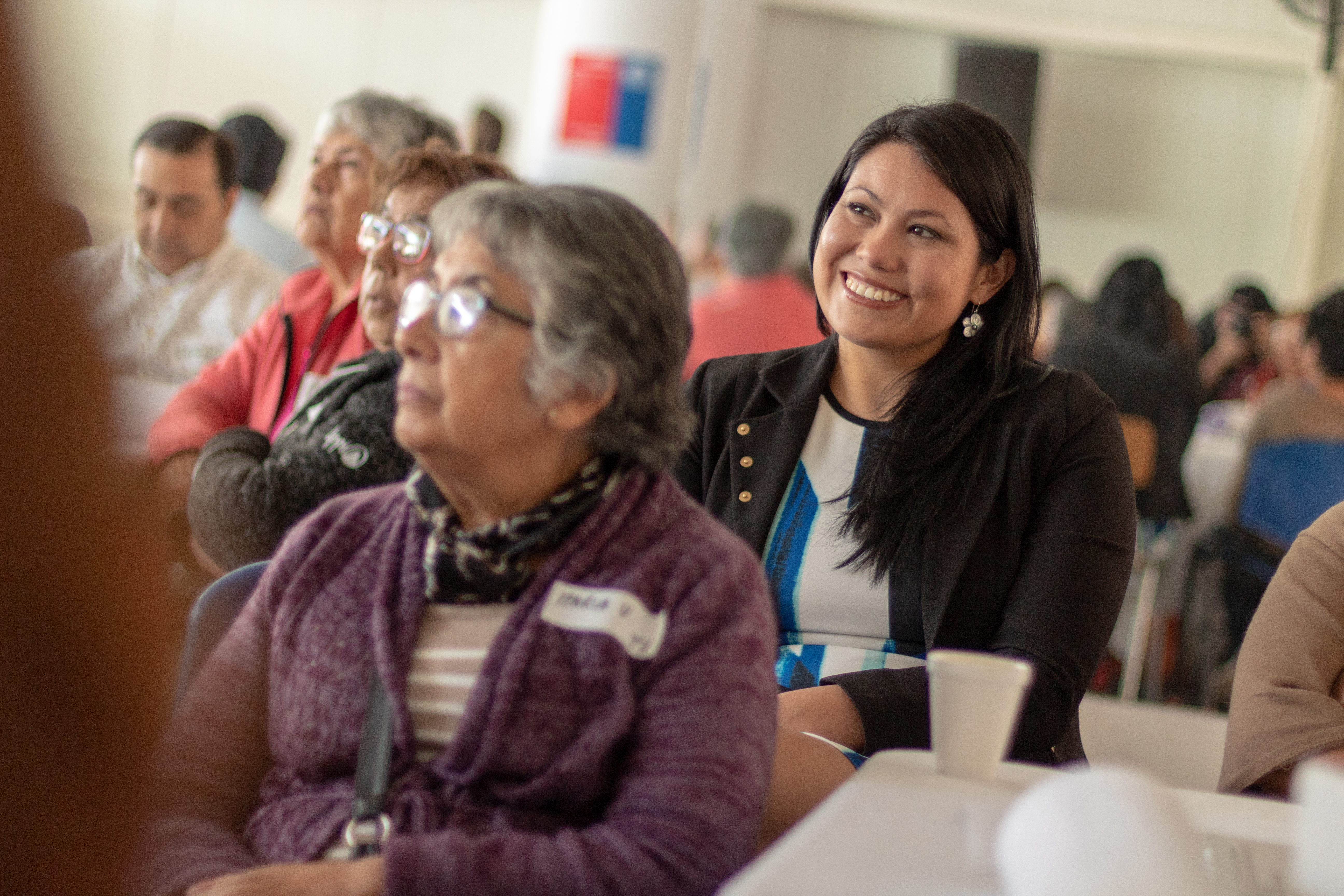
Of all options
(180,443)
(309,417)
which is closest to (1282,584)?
(309,417)

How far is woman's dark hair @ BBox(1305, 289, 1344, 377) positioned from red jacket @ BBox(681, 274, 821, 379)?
164cm

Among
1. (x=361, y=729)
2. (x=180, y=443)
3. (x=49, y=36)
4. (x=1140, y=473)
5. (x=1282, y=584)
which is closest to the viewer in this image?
(x=49, y=36)

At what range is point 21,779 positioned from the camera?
19.8 inches

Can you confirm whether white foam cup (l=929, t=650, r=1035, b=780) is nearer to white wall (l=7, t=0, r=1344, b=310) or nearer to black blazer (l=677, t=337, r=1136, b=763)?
black blazer (l=677, t=337, r=1136, b=763)

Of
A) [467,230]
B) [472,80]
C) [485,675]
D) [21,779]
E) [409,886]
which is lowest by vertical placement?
[409,886]

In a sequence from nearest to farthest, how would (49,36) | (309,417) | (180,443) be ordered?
(49,36), (309,417), (180,443)

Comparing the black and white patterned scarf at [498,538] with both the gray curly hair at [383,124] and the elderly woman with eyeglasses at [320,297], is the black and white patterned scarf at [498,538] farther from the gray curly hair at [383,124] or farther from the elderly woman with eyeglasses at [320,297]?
the gray curly hair at [383,124]

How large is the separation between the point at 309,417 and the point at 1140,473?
2932 millimetres

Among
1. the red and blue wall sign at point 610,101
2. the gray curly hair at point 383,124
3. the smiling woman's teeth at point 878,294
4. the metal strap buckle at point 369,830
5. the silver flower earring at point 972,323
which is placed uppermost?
the red and blue wall sign at point 610,101

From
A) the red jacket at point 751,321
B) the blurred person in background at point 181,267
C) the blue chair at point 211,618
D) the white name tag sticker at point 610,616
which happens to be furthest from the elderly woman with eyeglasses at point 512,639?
the red jacket at point 751,321

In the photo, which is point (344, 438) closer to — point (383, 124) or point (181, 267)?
point (383, 124)

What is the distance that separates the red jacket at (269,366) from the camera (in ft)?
7.68

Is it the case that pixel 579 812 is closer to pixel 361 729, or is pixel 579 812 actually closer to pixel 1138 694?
pixel 361 729

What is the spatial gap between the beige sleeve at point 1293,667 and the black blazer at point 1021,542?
0.57 feet
